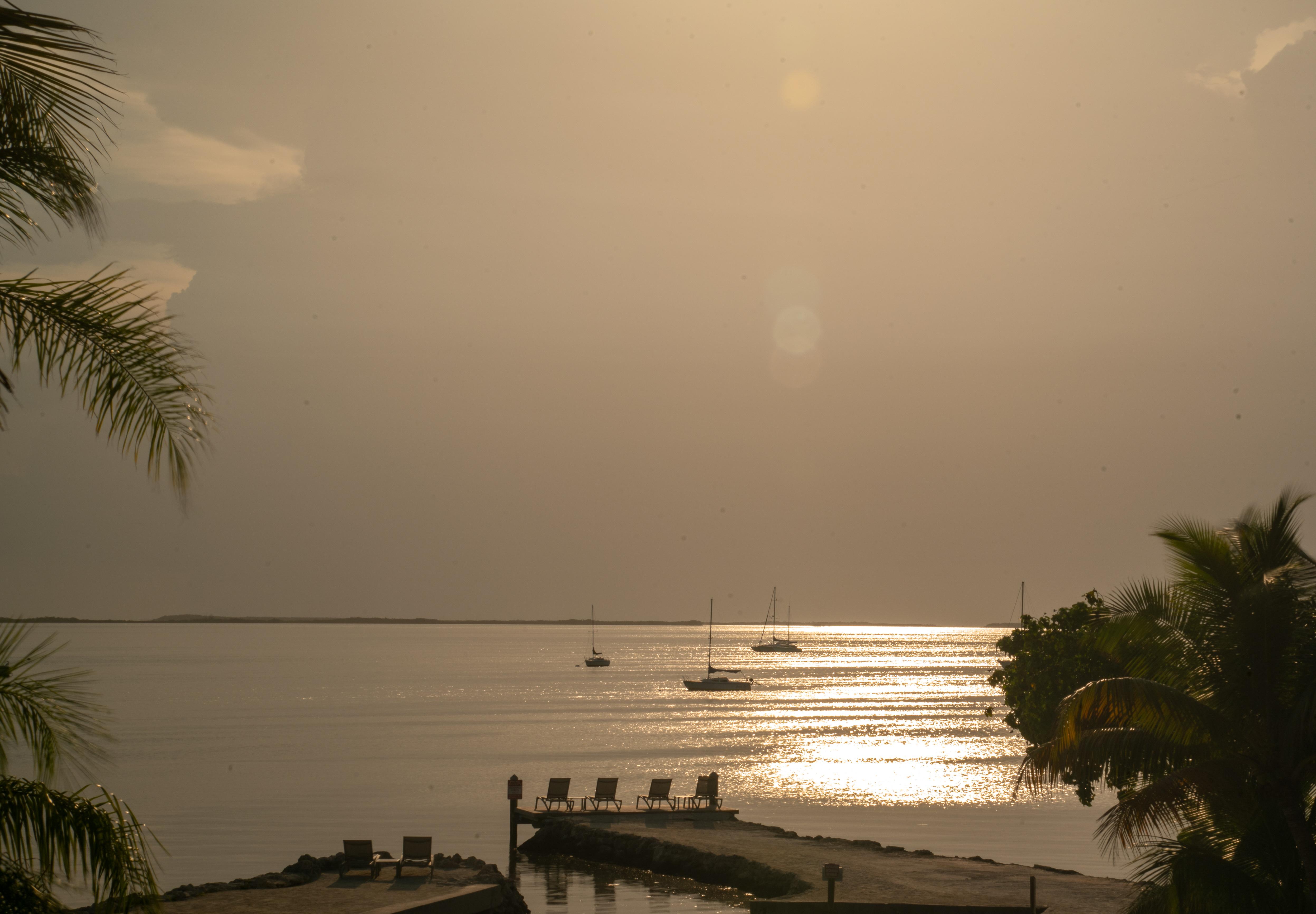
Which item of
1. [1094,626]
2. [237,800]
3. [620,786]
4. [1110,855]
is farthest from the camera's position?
[620,786]

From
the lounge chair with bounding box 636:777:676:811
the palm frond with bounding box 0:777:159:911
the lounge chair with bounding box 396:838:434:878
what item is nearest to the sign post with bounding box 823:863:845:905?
the lounge chair with bounding box 396:838:434:878

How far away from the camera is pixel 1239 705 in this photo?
14.1 meters

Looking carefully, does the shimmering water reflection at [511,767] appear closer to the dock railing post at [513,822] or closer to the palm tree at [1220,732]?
the dock railing post at [513,822]

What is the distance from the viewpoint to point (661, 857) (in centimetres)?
3703

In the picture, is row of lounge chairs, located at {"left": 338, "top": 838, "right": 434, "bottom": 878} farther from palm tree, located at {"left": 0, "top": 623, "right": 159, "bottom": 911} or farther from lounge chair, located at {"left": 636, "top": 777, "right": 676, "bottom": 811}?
palm tree, located at {"left": 0, "top": 623, "right": 159, "bottom": 911}

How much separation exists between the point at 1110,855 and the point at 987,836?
5.69m

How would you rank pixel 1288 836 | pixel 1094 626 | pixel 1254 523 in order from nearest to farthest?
pixel 1288 836 → pixel 1254 523 → pixel 1094 626

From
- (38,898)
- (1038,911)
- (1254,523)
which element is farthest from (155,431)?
(1038,911)

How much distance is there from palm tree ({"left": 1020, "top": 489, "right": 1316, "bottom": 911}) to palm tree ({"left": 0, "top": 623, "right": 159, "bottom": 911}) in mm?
10890

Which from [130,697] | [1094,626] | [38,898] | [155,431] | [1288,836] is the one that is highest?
[155,431]

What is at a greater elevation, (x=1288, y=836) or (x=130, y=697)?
(x=1288, y=836)

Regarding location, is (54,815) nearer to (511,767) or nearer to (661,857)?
(661,857)

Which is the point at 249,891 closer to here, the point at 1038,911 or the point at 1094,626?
the point at 1038,911

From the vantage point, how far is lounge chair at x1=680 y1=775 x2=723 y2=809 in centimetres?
4262
